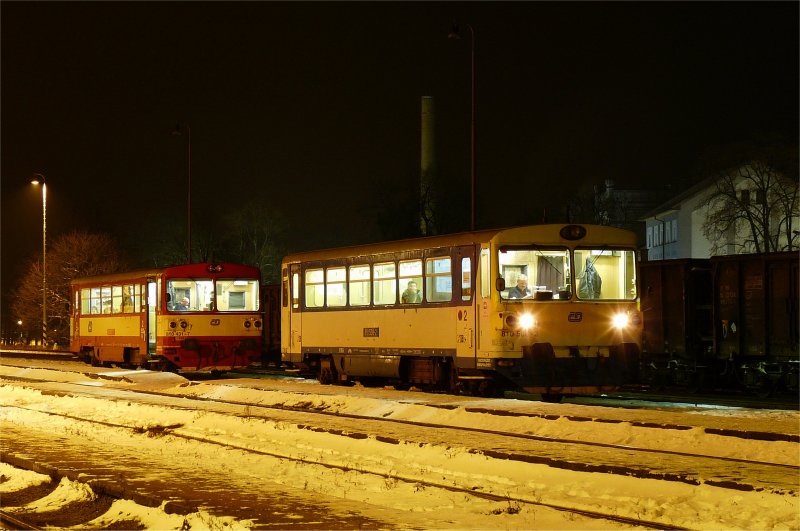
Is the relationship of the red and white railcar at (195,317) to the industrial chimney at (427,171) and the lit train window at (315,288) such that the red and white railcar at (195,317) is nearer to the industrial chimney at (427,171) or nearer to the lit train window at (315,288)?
the lit train window at (315,288)

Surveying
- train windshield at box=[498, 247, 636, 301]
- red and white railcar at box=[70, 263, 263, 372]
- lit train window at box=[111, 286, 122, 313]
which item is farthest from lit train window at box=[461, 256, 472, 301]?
lit train window at box=[111, 286, 122, 313]

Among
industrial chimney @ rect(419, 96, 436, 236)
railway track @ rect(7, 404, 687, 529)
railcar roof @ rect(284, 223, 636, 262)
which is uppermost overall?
industrial chimney @ rect(419, 96, 436, 236)

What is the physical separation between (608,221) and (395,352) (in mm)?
55357

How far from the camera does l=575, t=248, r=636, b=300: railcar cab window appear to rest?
796 inches

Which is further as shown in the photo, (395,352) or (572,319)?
(395,352)

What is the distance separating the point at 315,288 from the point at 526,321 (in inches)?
278

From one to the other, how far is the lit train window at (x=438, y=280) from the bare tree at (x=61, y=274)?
45836mm

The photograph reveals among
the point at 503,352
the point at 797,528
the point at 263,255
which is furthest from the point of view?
the point at 263,255

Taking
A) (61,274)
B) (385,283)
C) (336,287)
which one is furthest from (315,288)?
(61,274)

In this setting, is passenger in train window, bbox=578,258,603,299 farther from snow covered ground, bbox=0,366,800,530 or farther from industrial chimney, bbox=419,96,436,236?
industrial chimney, bbox=419,96,436,236

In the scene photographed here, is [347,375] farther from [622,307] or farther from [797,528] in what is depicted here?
[797,528]

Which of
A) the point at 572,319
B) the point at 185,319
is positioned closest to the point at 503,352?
the point at 572,319

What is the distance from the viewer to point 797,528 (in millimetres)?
8766

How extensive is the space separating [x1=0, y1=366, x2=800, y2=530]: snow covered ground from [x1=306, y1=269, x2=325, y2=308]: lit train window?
11.1 feet
